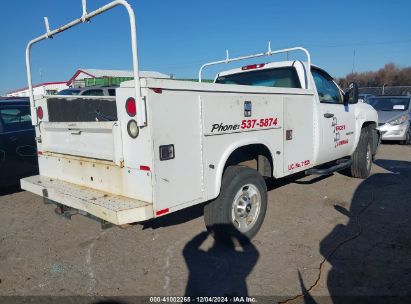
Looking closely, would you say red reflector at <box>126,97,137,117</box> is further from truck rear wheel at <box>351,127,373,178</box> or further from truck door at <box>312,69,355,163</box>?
truck rear wheel at <box>351,127,373,178</box>

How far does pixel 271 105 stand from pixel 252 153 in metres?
0.64

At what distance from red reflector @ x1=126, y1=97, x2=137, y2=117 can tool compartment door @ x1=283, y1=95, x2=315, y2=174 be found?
2.06 m

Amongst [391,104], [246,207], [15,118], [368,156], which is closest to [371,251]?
[246,207]

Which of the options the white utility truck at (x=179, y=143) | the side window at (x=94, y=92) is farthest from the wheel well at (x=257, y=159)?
the side window at (x=94, y=92)

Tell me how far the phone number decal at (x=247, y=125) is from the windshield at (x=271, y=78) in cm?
116

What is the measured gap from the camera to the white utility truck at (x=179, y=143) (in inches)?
111

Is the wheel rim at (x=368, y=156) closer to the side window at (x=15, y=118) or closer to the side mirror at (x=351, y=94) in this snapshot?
the side mirror at (x=351, y=94)

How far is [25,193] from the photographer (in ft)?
20.9

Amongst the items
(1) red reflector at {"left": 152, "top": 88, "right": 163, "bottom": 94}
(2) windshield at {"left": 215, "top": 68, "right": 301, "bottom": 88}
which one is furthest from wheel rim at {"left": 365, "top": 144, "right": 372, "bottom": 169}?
(1) red reflector at {"left": 152, "top": 88, "right": 163, "bottom": 94}

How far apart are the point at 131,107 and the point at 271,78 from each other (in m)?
2.93

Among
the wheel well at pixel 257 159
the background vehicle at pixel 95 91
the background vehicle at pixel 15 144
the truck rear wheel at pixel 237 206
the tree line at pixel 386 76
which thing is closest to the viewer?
the truck rear wheel at pixel 237 206

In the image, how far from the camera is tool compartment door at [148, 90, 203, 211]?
279cm

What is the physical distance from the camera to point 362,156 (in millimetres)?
6387

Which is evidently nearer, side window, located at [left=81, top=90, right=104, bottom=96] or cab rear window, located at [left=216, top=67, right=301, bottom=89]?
cab rear window, located at [left=216, top=67, right=301, bottom=89]
